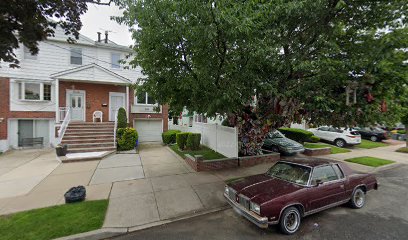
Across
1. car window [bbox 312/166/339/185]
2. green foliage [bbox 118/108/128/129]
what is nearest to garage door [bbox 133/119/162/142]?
green foliage [bbox 118/108/128/129]

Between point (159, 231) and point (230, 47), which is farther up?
point (230, 47)

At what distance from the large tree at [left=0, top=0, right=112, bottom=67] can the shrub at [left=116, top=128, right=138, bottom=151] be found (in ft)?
Answer: 29.3

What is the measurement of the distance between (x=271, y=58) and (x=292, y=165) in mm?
3274

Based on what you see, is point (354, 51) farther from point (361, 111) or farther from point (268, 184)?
point (268, 184)

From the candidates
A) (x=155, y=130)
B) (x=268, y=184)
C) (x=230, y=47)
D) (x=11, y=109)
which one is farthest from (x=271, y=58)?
(x=11, y=109)

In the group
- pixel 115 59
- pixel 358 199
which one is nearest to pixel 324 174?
pixel 358 199

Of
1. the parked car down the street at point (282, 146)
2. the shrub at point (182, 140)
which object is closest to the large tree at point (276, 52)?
the parked car down the street at point (282, 146)

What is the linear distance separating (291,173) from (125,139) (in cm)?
1028

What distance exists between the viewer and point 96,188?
607 cm

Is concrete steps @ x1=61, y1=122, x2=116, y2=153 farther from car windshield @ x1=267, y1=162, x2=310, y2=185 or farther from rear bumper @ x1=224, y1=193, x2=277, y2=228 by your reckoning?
car windshield @ x1=267, y1=162, x2=310, y2=185

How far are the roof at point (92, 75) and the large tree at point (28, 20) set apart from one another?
36.8ft

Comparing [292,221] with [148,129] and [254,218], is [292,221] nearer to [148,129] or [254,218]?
[254,218]

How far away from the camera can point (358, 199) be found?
510cm

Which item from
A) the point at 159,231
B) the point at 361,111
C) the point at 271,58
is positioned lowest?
the point at 159,231
